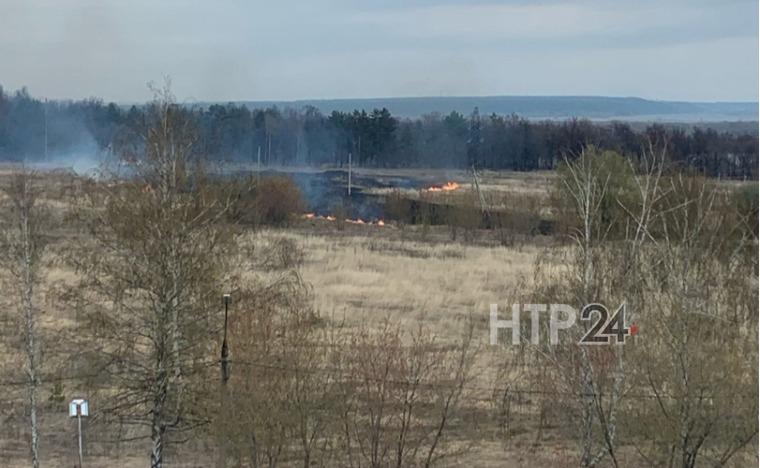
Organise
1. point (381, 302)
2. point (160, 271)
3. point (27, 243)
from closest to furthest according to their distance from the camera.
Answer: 1. point (160, 271)
2. point (27, 243)
3. point (381, 302)

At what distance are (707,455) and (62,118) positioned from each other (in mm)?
96022

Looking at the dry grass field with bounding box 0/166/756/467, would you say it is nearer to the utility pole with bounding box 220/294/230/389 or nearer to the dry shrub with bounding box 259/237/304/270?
the dry shrub with bounding box 259/237/304/270

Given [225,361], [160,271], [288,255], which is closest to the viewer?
[225,361]

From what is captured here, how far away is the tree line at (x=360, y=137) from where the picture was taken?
83.6 m

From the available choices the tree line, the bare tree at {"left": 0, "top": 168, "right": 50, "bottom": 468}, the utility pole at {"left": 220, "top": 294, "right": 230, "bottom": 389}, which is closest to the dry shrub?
the bare tree at {"left": 0, "top": 168, "right": 50, "bottom": 468}

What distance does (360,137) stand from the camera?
8912 cm

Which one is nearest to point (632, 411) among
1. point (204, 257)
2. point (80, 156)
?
point (204, 257)

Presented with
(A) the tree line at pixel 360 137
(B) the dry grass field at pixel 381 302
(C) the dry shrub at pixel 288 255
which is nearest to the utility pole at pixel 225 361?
(B) the dry grass field at pixel 381 302

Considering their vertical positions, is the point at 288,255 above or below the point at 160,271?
below

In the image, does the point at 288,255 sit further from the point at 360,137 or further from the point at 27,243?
the point at 360,137

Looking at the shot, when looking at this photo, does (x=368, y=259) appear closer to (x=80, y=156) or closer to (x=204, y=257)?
(x=204, y=257)

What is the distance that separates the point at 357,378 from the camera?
46.4 ft

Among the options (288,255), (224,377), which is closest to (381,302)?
(288,255)

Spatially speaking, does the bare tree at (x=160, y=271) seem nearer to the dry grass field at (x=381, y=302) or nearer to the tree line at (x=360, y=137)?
the dry grass field at (x=381, y=302)
